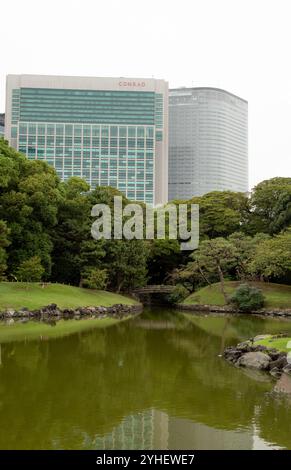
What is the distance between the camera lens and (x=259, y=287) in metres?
43.0

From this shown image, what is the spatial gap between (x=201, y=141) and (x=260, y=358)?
14596 cm

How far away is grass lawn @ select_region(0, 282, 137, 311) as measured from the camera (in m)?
32.3

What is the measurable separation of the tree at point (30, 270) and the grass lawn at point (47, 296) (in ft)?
1.78

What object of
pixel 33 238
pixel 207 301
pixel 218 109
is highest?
pixel 218 109

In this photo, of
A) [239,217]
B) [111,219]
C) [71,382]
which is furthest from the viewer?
[239,217]

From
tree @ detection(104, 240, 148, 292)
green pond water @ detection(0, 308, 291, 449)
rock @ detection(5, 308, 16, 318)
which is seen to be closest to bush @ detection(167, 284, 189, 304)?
tree @ detection(104, 240, 148, 292)

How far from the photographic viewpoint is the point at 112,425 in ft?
30.6

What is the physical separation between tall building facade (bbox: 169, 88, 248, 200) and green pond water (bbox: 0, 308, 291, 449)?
138051mm

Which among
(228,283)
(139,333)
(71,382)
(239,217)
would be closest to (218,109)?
(239,217)

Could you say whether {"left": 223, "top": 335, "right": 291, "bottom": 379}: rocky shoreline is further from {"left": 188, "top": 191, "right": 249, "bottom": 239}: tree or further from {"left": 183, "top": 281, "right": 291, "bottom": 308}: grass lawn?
{"left": 188, "top": 191, "right": 249, "bottom": 239}: tree

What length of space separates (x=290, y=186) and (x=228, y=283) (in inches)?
519

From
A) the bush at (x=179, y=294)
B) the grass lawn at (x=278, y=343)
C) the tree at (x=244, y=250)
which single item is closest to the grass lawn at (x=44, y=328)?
the grass lawn at (x=278, y=343)

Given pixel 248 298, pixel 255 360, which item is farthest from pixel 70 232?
pixel 255 360
